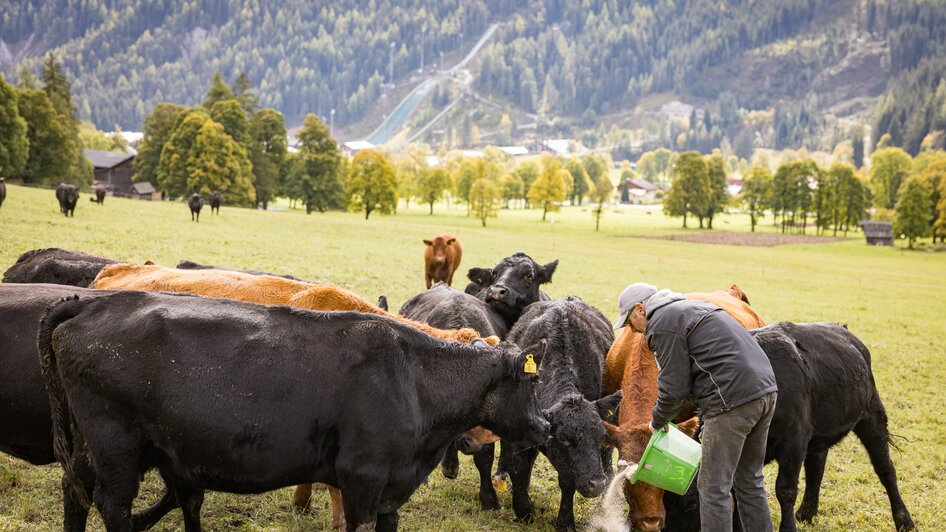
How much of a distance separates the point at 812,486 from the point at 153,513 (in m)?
7.12

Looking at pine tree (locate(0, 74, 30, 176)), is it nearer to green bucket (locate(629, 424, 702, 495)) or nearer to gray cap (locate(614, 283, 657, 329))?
gray cap (locate(614, 283, 657, 329))

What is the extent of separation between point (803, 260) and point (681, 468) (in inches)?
2163

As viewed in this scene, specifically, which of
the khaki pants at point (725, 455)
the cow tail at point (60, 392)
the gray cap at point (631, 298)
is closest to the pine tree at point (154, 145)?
the cow tail at point (60, 392)

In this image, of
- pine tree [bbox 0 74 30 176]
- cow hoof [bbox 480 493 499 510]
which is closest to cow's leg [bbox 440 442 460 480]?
cow hoof [bbox 480 493 499 510]

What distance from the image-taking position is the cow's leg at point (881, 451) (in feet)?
28.6

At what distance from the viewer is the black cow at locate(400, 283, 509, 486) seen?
28.5 ft

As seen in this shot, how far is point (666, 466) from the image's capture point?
6469 mm

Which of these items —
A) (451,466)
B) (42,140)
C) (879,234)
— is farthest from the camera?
(879,234)

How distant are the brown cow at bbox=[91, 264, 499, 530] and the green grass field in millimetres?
1639

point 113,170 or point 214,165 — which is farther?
point 113,170

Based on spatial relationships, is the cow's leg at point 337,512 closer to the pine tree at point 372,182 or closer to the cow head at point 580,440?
the cow head at point 580,440

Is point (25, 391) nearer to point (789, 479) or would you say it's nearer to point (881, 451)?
point (789, 479)

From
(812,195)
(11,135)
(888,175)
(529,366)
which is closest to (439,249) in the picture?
(529,366)

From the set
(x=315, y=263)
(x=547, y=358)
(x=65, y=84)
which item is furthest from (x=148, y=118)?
(x=547, y=358)
